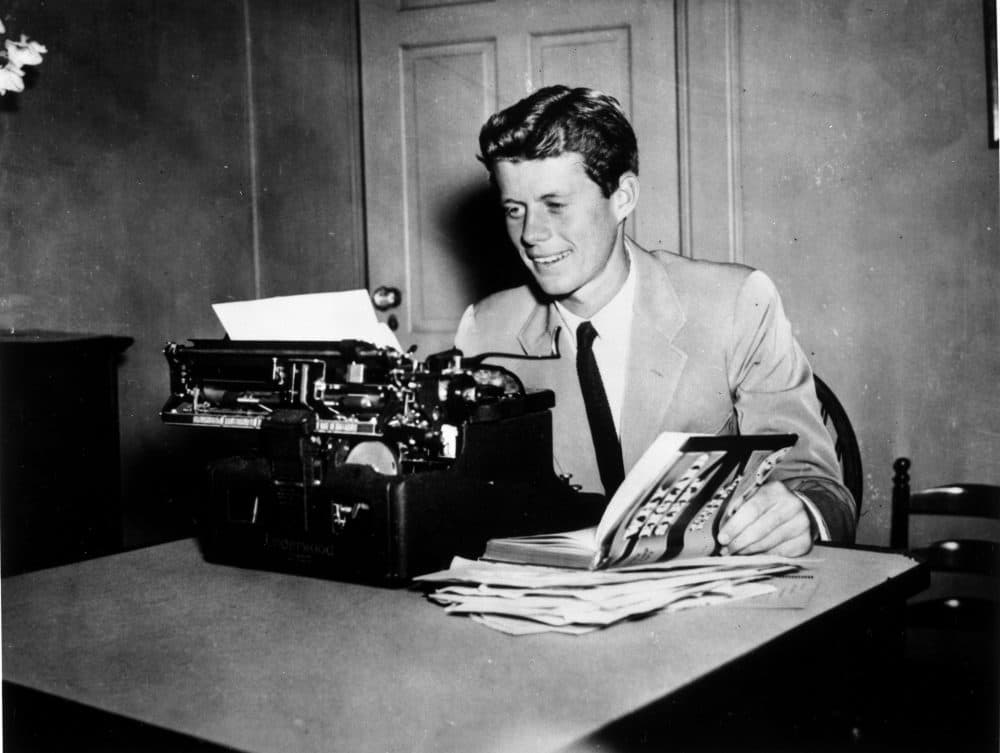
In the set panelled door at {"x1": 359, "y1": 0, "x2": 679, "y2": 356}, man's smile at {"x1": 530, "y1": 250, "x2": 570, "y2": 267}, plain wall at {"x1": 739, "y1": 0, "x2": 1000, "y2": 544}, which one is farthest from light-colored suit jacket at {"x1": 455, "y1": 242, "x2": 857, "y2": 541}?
panelled door at {"x1": 359, "y1": 0, "x2": 679, "y2": 356}

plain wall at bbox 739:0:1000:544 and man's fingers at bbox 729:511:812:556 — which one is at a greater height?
plain wall at bbox 739:0:1000:544

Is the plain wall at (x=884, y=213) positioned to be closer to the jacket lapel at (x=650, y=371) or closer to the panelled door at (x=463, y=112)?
the panelled door at (x=463, y=112)

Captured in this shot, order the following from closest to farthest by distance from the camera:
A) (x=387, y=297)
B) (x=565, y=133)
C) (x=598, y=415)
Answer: (x=598, y=415), (x=565, y=133), (x=387, y=297)

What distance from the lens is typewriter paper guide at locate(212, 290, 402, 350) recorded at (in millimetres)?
1326

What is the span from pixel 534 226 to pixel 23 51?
187cm

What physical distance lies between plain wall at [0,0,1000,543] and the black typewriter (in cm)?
193

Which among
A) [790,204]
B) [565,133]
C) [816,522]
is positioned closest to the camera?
[816,522]

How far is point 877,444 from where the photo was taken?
3004 millimetres

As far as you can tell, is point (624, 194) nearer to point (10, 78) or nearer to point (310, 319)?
point (310, 319)

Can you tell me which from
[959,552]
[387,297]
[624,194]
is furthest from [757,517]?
[387,297]

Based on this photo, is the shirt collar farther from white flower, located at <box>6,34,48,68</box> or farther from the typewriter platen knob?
white flower, located at <box>6,34,48,68</box>

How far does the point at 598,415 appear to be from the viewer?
→ 1.80 metres

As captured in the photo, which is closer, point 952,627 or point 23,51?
point 952,627

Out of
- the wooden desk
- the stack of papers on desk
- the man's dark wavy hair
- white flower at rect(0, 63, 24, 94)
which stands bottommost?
the wooden desk
